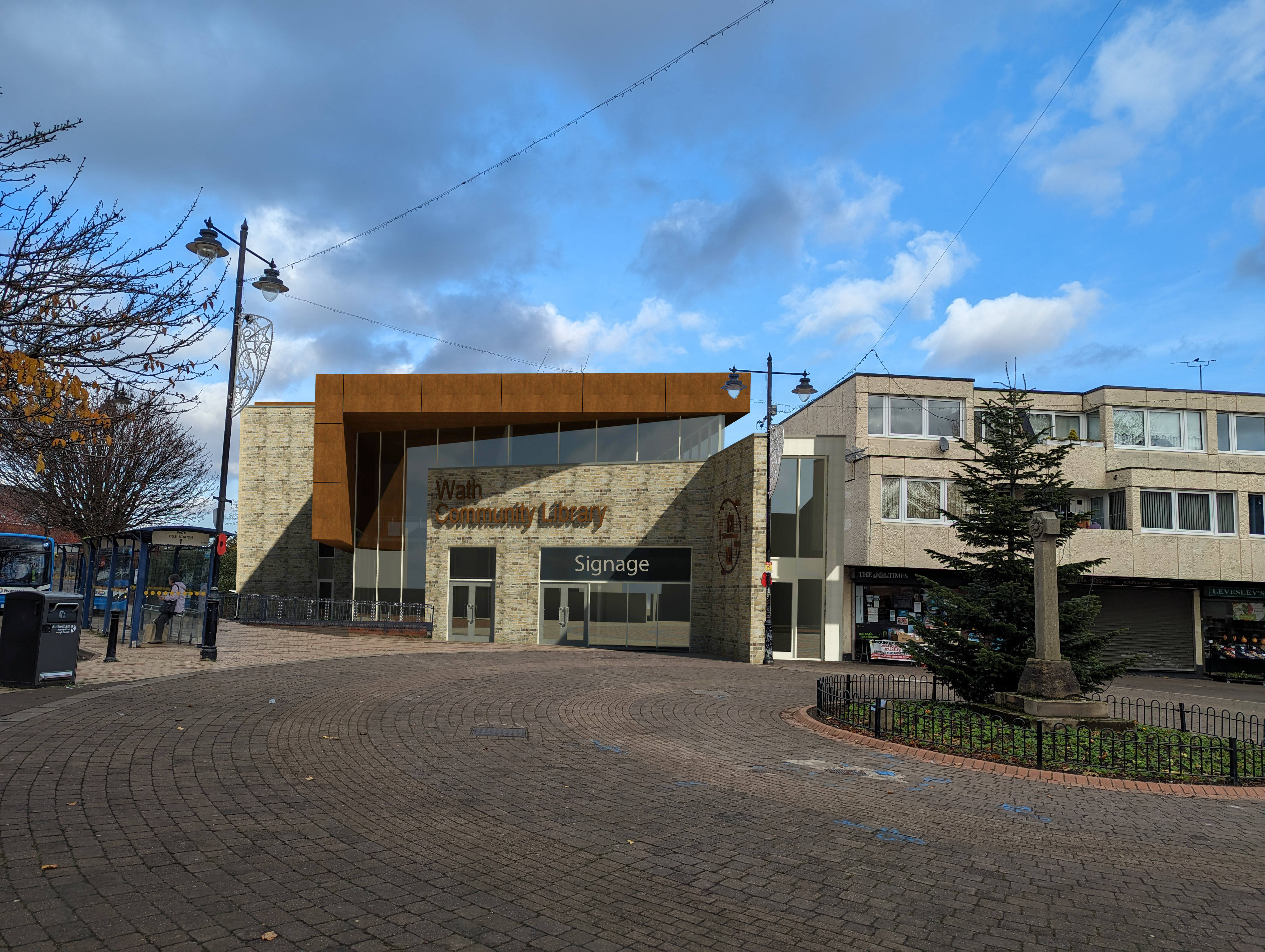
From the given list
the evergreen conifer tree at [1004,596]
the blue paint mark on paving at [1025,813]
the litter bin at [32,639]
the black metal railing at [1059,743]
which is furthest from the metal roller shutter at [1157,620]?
the litter bin at [32,639]

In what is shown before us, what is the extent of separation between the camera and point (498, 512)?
3098cm

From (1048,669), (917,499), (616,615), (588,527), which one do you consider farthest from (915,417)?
(1048,669)

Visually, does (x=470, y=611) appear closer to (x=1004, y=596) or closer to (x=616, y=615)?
(x=616, y=615)

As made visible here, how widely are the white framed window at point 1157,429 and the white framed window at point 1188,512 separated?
6.07ft

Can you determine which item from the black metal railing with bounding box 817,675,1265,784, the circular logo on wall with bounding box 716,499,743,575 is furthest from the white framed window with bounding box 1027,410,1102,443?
the black metal railing with bounding box 817,675,1265,784

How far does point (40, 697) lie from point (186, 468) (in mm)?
28493

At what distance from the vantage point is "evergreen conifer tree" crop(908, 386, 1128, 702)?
13758mm

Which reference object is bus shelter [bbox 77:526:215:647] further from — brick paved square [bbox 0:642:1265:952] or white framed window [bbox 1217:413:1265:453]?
white framed window [bbox 1217:413:1265:453]

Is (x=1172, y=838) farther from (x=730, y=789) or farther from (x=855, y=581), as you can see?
(x=855, y=581)

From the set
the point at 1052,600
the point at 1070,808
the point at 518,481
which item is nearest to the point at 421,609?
the point at 518,481

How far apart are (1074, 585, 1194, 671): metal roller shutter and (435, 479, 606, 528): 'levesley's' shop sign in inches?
686

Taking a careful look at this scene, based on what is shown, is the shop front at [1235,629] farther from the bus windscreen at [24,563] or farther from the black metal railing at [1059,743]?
the bus windscreen at [24,563]

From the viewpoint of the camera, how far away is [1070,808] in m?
8.52

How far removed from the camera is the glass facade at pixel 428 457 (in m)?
30.5
